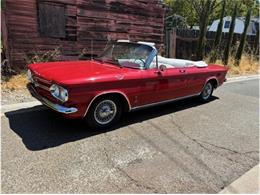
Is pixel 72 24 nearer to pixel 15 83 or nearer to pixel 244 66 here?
pixel 15 83

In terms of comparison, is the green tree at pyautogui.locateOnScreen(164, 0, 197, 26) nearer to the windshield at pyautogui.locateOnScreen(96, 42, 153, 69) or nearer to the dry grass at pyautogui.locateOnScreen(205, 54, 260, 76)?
the dry grass at pyautogui.locateOnScreen(205, 54, 260, 76)

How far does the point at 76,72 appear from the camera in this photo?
14.2 feet

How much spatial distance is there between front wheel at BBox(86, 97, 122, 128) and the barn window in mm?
4786

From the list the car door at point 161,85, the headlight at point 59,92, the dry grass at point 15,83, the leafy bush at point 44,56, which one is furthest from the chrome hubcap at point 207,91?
the leafy bush at point 44,56

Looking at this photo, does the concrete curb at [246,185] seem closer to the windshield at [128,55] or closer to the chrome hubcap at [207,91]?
the windshield at [128,55]

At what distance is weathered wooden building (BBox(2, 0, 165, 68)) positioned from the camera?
7.75 meters

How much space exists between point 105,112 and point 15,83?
3298 millimetres

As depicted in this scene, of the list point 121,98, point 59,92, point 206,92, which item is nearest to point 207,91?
point 206,92

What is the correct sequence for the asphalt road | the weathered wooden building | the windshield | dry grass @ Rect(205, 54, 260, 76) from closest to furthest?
the asphalt road
the windshield
the weathered wooden building
dry grass @ Rect(205, 54, 260, 76)

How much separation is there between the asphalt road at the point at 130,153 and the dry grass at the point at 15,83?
1.57m

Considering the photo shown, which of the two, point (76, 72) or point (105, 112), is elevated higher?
point (76, 72)

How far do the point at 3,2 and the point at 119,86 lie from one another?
4936 millimetres

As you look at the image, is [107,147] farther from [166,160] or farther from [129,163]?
[166,160]

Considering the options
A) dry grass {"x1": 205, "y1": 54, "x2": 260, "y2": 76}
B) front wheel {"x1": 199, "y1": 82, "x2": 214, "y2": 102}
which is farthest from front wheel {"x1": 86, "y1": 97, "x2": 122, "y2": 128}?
dry grass {"x1": 205, "y1": 54, "x2": 260, "y2": 76}
